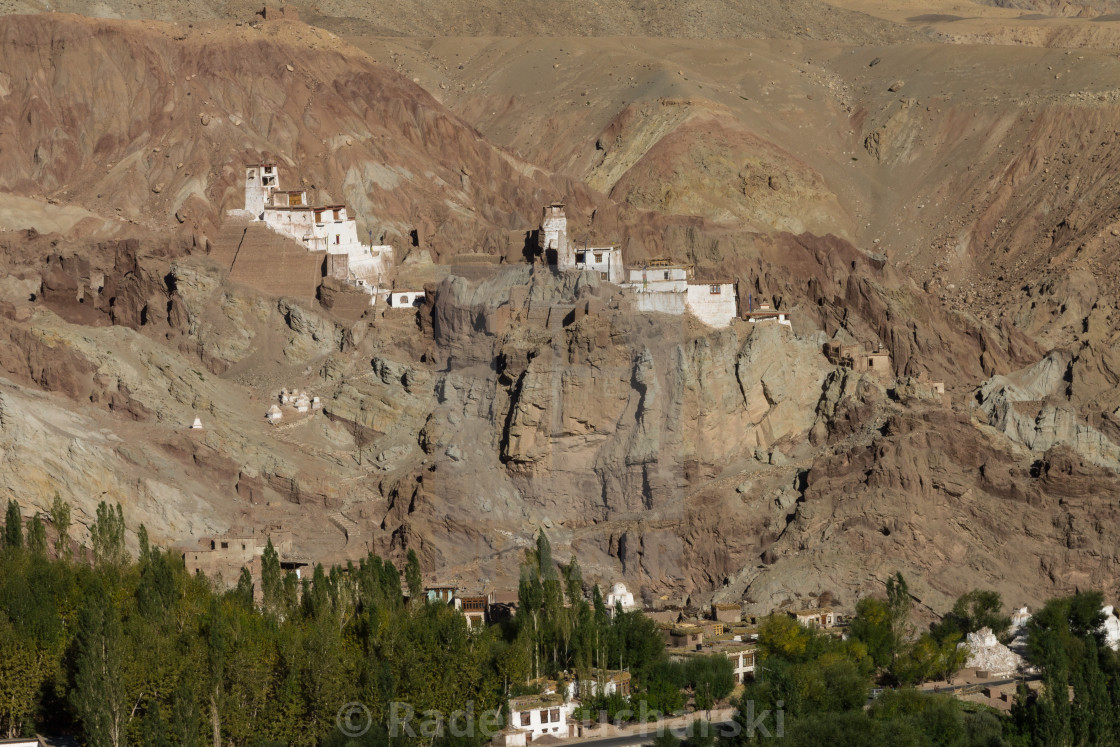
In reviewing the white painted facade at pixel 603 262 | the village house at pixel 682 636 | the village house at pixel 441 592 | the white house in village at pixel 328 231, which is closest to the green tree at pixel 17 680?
the village house at pixel 441 592

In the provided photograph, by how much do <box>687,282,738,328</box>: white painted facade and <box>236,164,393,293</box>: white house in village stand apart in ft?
55.5

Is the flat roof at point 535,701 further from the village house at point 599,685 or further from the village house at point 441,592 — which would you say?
the village house at point 441,592

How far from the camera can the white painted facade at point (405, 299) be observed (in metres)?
117

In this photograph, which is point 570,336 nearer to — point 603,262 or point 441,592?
point 603,262

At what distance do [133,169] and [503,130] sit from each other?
122ft

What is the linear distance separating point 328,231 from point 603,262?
1524 cm

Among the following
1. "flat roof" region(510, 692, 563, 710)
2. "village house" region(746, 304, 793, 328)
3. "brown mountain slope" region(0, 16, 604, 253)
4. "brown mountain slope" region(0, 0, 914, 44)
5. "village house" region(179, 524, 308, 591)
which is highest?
"brown mountain slope" region(0, 0, 914, 44)

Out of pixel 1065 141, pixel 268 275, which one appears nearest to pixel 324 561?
pixel 268 275

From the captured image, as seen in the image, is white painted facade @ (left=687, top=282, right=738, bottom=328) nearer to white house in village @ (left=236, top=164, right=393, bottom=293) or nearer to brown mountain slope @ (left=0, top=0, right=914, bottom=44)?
white house in village @ (left=236, top=164, right=393, bottom=293)

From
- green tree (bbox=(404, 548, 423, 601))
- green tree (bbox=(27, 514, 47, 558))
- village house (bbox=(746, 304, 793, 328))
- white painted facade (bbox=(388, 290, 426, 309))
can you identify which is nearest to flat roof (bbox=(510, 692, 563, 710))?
green tree (bbox=(404, 548, 423, 601))

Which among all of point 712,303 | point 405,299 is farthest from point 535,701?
point 405,299

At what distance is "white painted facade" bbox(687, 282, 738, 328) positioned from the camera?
111938mm

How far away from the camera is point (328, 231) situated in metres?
119

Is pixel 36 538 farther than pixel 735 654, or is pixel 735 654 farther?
pixel 36 538
